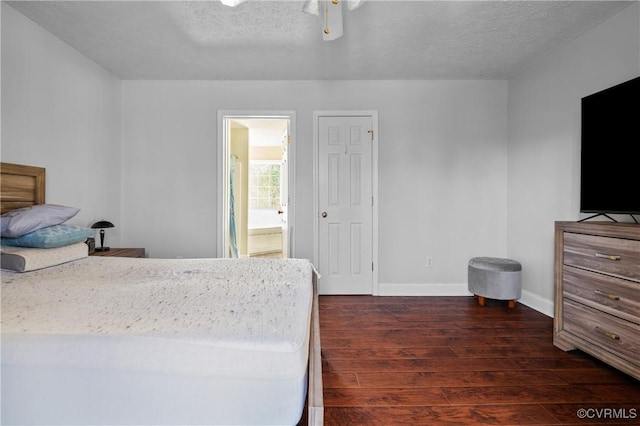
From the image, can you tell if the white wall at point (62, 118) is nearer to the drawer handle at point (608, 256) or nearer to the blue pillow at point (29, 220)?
the blue pillow at point (29, 220)

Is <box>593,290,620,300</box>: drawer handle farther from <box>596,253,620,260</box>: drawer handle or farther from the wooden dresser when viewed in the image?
<box>596,253,620,260</box>: drawer handle

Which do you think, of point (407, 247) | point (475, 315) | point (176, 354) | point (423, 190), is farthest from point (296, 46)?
point (475, 315)

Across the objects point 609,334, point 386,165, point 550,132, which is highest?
point 550,132

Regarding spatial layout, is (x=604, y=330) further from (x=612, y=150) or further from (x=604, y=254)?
(x=612, y=150)

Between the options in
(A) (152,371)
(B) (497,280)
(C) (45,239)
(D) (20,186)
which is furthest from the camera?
(B) (497,280)

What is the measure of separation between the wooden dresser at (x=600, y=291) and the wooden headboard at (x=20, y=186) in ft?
13.2

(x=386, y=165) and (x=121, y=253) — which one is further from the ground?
(x=386, y=165)

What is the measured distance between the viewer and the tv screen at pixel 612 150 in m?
1.95

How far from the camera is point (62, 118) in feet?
8.79

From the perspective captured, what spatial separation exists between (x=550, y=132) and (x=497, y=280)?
5.09ft

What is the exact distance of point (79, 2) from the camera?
7.25ft

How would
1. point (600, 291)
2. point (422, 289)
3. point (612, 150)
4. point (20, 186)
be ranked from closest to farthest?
point (600, 291) → point (612, 150) → point (20, 186) → point (422, 289)

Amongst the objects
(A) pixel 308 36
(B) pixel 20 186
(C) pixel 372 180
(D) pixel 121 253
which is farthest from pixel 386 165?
(B) pixel 20 186

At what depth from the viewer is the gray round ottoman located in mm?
3062
